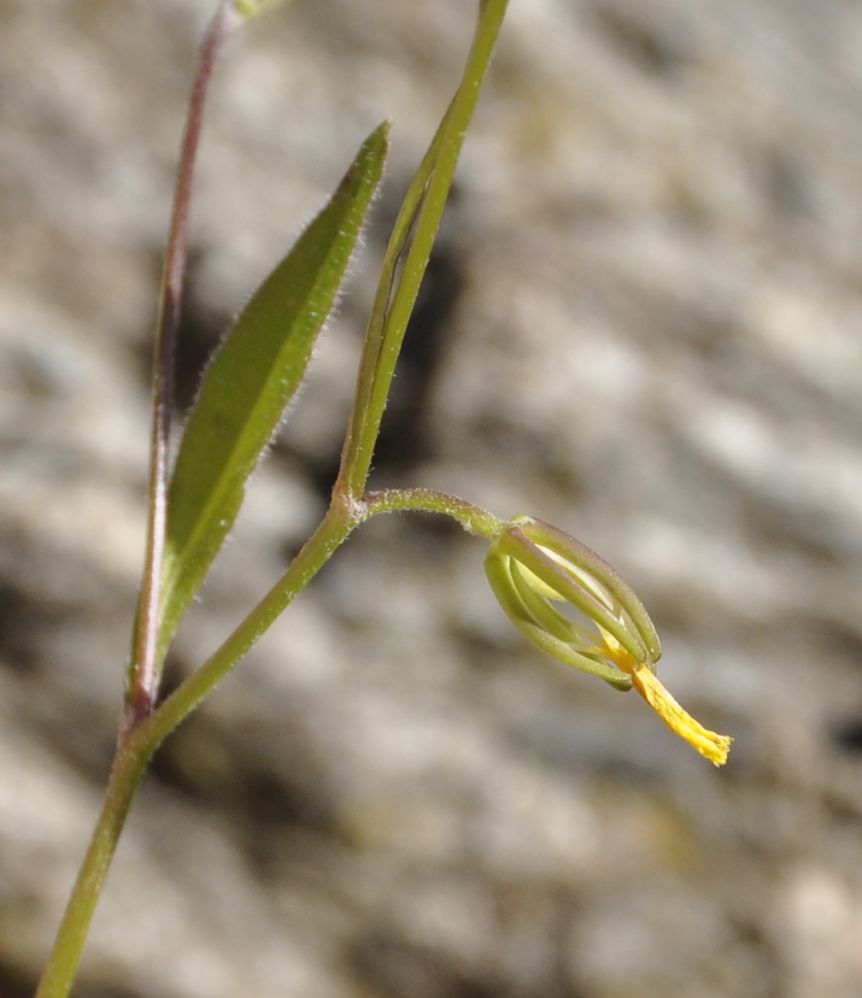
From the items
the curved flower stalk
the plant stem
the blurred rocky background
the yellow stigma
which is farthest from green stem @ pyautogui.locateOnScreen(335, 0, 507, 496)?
the blurred rocky background

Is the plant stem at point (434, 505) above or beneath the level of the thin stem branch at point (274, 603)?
above

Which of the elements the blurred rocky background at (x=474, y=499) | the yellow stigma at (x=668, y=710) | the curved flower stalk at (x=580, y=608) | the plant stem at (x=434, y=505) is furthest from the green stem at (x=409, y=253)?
the blurred rocky background at (x=474, y=499)

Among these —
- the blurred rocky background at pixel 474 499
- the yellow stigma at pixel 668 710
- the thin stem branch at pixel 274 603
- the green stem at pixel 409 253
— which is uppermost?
the blurred rocky background at pixel 474 499

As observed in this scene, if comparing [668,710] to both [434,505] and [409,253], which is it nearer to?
[434,505]

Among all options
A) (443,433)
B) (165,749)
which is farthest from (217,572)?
(443,433)

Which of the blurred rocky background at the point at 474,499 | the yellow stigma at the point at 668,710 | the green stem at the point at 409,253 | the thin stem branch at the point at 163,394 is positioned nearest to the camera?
the green stem at the point at 409,253

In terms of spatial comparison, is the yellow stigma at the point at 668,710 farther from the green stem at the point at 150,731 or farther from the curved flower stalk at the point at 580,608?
the green stem at the point at 150,731
